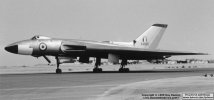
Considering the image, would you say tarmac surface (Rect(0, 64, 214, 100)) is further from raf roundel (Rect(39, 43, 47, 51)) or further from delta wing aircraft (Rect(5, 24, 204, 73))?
raf roundel (Rect(39, 43, 47, 51))

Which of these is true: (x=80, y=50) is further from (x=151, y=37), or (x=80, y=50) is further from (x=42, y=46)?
(x=151, y=37)

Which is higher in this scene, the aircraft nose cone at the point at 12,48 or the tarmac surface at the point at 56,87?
the aircraft nose cone at the point at 12,48

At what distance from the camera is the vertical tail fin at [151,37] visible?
103ft

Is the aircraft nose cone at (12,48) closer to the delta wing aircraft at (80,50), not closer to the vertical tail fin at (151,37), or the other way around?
the delta wing aircraft at (80,50)

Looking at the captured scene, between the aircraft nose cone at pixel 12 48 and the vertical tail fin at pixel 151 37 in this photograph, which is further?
the vertical tail fin at pixel 151 37

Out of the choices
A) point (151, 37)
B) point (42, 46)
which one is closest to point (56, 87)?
point (42, 46)

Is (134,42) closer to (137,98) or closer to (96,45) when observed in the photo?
(96,45)

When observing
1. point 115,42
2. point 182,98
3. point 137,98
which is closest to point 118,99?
point 137,98

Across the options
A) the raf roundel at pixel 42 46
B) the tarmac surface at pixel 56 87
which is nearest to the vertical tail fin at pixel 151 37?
the raf roundel at pixel 42 46

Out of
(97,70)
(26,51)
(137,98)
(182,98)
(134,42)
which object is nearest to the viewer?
(182,98)

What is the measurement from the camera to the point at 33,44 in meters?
23.7

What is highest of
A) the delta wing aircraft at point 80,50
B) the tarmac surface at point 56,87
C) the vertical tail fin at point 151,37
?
the vertical tail fin at point 151,37

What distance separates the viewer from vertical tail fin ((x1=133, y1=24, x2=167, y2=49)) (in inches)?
1237

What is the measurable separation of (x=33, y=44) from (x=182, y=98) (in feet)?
56.2
